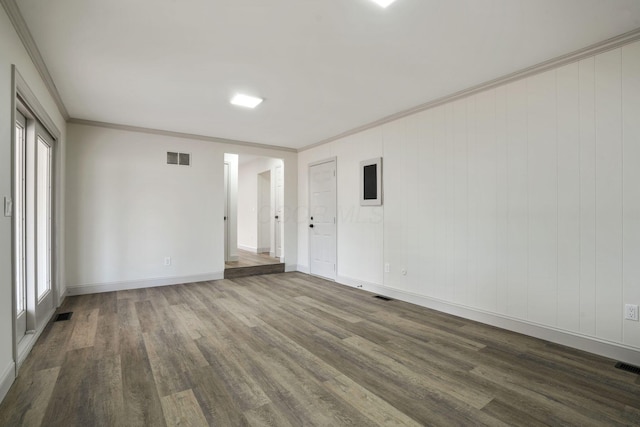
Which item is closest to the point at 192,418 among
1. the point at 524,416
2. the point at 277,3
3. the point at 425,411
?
the point at 425,411

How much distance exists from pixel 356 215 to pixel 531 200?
251 cm

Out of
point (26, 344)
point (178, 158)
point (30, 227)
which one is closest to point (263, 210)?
point (178, 158)

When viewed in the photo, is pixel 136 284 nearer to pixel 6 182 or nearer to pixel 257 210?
pixel 6 182

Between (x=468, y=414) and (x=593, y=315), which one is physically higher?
(x=593, y=315)

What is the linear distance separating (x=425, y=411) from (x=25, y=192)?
148 inches

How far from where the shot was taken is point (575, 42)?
8.11ft

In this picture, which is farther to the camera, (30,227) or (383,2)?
(30,227)

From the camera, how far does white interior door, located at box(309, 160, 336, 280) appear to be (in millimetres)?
5520

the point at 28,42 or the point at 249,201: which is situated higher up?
the point at 28,42

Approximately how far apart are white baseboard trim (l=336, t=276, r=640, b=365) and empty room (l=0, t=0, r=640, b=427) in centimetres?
2

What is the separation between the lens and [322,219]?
5.78 metres

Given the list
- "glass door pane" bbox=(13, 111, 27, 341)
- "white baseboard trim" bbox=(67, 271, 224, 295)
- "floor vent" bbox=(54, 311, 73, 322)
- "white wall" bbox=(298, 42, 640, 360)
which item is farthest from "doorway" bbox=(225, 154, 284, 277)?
"glass door pane" bbox=(13, 111, 27, 341)

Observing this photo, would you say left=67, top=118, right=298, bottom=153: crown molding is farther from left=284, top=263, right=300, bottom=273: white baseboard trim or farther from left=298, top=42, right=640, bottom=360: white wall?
left=298, top=42, right=640, bottom=360: white wall

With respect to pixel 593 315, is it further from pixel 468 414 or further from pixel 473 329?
pixel 468 414
